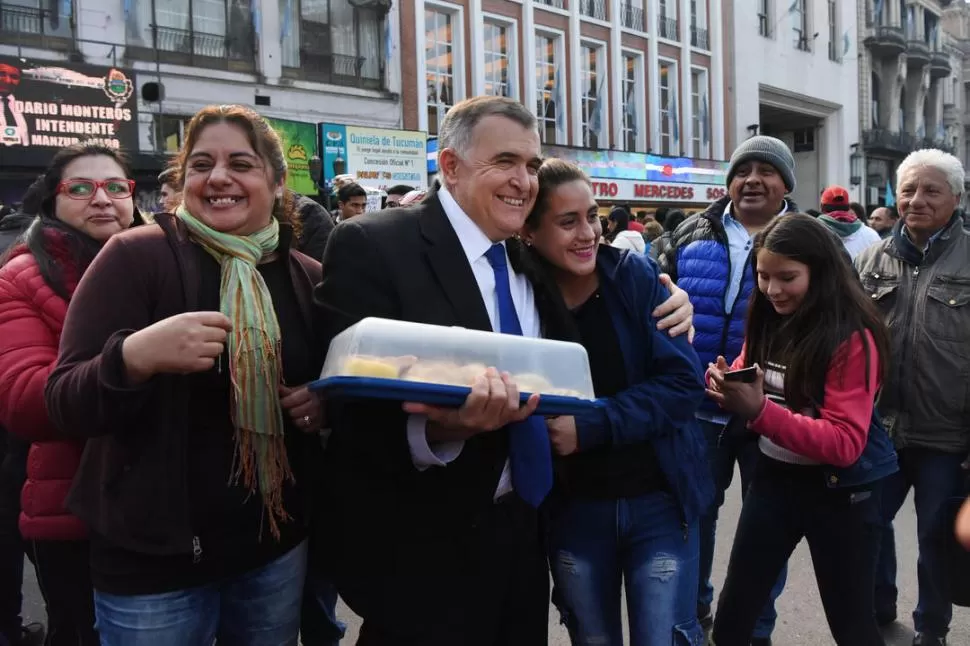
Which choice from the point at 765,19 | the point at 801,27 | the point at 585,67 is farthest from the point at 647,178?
the point at 801,27

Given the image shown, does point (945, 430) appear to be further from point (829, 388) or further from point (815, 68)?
point (815, 68)

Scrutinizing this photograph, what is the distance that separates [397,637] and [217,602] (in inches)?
19.4

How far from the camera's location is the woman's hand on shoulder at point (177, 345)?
1634 mm

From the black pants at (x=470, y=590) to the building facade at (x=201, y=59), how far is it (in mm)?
12871

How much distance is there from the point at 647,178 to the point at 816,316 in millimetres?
22042

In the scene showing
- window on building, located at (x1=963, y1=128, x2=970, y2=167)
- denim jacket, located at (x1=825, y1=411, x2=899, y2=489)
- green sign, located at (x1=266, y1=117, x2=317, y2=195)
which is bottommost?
denim jacket, located at (x1=825, y1=411, x2=899, y2=489)

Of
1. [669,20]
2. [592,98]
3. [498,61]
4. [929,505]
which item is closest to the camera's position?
[929,505]

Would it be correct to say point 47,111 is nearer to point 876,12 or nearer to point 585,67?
point 585,67

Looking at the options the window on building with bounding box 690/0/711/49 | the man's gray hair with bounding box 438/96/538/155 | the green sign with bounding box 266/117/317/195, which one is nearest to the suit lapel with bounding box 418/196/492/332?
the man's gray hair with bounding box 438/96/538/155

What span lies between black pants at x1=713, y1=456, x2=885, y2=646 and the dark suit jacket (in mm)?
1300

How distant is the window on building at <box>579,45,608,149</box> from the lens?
23562 millimetres

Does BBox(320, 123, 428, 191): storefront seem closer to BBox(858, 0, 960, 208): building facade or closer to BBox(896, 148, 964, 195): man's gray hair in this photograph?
BBox(896, 148, 964, 195): man's gray hair

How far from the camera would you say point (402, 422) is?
6.03 feet

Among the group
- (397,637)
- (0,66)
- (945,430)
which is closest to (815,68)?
(0,66)
